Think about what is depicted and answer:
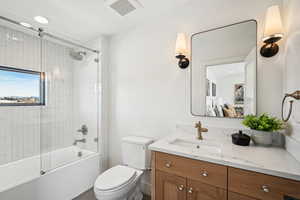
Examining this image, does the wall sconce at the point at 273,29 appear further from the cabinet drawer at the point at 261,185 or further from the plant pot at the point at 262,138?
the cabinet drawer at the point at 261,185

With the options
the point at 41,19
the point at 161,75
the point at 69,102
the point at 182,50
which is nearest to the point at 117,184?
the point at 161,75

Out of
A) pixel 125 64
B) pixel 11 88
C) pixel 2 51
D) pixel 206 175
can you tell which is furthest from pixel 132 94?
pixel 2 51

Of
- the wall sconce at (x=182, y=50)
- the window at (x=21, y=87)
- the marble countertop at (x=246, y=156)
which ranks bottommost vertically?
the marble countertop at (x=246, y=156)

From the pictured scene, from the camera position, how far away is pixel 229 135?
1354 mm

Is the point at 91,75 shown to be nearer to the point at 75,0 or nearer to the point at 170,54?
the point at 75,0

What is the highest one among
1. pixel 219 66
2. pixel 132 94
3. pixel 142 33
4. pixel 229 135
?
pixel 142 33

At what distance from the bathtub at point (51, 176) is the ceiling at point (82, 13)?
5.94 ft

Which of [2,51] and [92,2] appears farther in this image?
[2,51]

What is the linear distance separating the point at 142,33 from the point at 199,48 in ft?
2.79

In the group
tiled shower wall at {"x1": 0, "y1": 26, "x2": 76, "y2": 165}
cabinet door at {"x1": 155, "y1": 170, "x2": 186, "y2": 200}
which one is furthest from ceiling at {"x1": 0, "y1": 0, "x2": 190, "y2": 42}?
cabinet door at {"x1": 155, "y1": 170, "x2": 186, "y2": 200}

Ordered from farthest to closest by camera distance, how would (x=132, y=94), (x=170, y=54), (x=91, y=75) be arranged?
1. (x=91, y=75)
2. (x=132, y=94)
3. (x=170, y=54)

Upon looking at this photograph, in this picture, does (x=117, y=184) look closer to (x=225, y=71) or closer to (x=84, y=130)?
(x=84, y=130)

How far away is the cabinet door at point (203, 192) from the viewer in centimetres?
91

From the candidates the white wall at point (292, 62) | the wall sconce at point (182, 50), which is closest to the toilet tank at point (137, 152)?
the wall sconce at point (182, 50)
